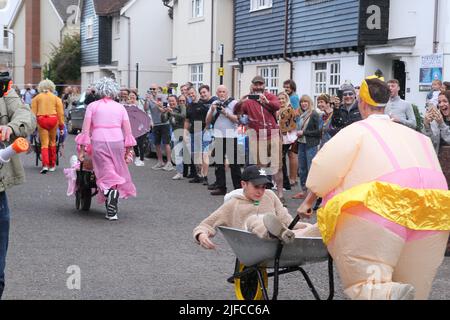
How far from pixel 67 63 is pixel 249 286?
46199 millimetres

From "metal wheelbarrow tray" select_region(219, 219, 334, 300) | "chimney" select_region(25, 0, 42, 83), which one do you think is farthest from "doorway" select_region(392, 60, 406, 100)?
"chimney" select_region(25, 0, 42, 83)

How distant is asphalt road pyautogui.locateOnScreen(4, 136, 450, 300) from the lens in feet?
23.4

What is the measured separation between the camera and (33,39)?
61.5 meters

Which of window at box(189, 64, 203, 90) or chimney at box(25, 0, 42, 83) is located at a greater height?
chimney at box(25, 0, 42, 83)

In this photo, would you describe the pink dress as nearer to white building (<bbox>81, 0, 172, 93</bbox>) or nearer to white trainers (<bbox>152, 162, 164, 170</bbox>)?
white trainers (<bbox>152, 162, 164, 170</bbox>)

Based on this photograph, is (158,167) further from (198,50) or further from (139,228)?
(198,50)

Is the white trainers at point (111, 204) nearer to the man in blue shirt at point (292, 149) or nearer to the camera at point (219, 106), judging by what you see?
the camera at point (219, 106)

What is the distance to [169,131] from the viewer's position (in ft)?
60.6

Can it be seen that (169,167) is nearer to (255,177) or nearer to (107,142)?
(107,142)

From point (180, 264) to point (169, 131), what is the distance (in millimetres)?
10338

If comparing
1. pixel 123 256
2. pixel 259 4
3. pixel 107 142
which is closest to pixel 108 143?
pixel 107 142

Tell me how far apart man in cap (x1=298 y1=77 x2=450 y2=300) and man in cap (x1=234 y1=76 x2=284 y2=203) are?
7.78 metres

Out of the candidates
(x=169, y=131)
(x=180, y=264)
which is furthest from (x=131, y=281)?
(x=169, y=131)

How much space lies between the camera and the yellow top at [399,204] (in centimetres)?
486
